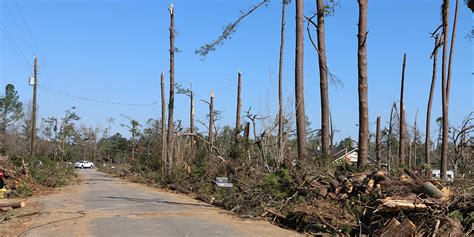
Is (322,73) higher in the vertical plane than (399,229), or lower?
higher

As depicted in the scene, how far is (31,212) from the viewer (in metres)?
15.1

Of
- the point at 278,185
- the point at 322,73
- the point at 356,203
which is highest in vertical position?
the point at 322,73

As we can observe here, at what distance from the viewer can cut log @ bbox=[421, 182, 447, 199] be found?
1087 cm

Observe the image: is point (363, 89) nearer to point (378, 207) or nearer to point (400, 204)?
point (378, 207)

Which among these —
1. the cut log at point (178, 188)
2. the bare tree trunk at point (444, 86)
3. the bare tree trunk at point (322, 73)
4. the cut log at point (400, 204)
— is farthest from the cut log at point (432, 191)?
the bare tree trunk at point (444, 86)

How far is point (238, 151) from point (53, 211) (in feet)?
33.5

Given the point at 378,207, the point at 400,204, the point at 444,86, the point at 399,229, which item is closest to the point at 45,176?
the point at 378,207

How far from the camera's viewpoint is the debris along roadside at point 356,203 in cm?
1004

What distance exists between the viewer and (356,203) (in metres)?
11.9

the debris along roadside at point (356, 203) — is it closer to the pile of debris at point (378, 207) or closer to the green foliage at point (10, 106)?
the pile of debris at point (378, 207)

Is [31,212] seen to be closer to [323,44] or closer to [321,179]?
[321,179]

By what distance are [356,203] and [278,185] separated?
323cm

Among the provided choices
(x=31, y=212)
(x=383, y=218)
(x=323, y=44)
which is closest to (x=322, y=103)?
(x=323, y=44)

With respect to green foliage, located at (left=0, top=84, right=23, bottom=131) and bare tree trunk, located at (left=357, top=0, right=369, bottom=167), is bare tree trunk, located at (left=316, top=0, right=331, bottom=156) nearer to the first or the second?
bare tree trunk, located at (left=357, top=0, right=369, bottom=167)
